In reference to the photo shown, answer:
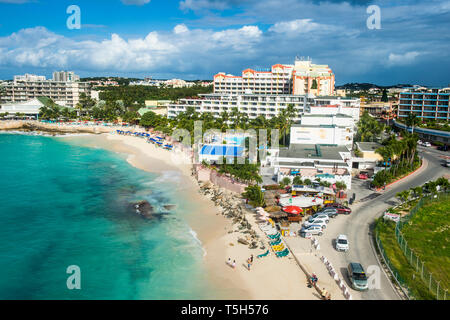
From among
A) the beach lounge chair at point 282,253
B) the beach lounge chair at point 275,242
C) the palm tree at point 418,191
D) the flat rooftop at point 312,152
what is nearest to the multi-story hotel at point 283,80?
the flat rooftop at point 312,152

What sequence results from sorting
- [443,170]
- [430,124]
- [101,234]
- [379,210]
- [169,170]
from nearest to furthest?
1. [101,234]
2. [379,210]
3. [443,170]
4. [169,170]
5. [430,124]

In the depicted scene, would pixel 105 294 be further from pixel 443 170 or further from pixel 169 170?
pixel 443 170

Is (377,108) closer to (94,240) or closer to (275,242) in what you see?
(275,242)

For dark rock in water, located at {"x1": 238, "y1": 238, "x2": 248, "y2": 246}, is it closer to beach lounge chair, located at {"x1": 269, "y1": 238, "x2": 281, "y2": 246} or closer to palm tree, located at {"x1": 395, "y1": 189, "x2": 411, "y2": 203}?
beach lounge chair, located at {"x1": 269, "y1": 238, "x2": 281, "y2": 246}

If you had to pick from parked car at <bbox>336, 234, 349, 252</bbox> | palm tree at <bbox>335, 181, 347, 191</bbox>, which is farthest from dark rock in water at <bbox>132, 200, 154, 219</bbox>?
palm tree at <bbox>335, 181, 347, 191</bbox>

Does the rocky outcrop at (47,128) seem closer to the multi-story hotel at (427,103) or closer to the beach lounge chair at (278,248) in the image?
the multi-story hotel at (427,103)

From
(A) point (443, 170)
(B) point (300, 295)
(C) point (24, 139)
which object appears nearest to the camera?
(B) point (300, 295)

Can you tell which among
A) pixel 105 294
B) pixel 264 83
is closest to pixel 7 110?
pixel 264 83
